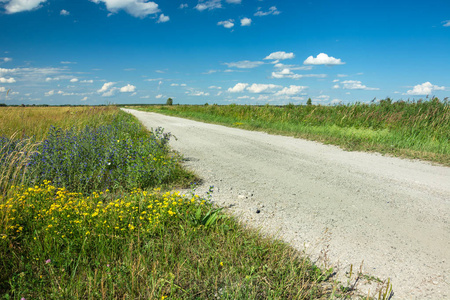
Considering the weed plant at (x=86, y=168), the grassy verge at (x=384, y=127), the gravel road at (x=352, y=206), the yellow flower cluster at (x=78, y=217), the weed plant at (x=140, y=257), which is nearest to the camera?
the weed plant at (x=140, y=257)

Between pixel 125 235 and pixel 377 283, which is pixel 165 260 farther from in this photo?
pixel 377 283

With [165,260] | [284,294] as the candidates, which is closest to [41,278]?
[165,260]

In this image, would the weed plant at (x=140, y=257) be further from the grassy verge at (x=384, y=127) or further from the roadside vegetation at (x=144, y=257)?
the grassy verge at (x=384, y=127)

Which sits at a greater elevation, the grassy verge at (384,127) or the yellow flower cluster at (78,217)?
the grassy verge at (384,127)

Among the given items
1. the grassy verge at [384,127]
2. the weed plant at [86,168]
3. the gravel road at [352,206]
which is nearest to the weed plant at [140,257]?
the gravel road at [352,206]

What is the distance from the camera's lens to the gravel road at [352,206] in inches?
111

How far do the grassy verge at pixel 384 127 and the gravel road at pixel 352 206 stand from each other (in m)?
1.35

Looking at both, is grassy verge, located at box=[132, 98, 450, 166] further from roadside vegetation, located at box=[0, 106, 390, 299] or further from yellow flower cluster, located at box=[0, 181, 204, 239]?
yellow flower cluster, located at box=[0, 181, 204, 239]

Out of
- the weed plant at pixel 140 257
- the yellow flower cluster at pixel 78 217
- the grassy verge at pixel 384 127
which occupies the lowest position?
the weed plant at pixel 140 257

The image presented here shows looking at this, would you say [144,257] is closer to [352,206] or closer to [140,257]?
[140,257]

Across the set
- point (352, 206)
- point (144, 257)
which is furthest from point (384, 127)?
point (144, 257)

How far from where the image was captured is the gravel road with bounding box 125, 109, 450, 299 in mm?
2811

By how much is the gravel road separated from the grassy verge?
1347 millimetres

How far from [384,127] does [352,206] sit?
9.16 metres
